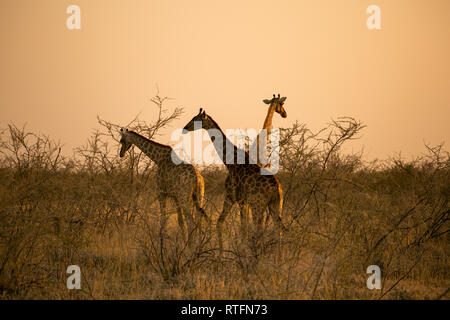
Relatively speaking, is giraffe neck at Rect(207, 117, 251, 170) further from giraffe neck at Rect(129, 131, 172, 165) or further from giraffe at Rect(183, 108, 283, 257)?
giraffe neck at Rect(129, 131, 172, 165)

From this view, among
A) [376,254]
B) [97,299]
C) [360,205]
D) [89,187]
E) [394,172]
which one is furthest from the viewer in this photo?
[394,172]

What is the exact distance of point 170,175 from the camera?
6594mm

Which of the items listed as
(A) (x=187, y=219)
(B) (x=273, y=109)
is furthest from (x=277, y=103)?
(A) (x=187, y=219)

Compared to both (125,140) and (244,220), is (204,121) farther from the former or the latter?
(244,220)

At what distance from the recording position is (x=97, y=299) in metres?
3.97

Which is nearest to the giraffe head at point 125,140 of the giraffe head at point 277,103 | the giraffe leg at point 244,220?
the giraffe leg at point 244,220

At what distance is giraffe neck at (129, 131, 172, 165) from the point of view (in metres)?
6.81

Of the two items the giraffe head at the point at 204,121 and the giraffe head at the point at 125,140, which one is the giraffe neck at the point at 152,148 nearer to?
the giraffe head at the point at 125,140

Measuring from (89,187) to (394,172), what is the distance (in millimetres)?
8108

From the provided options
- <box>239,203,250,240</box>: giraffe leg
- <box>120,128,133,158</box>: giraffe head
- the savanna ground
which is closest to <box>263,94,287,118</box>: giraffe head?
the savanna ground

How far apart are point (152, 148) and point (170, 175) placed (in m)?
0.68

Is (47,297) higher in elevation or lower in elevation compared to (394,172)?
lower
